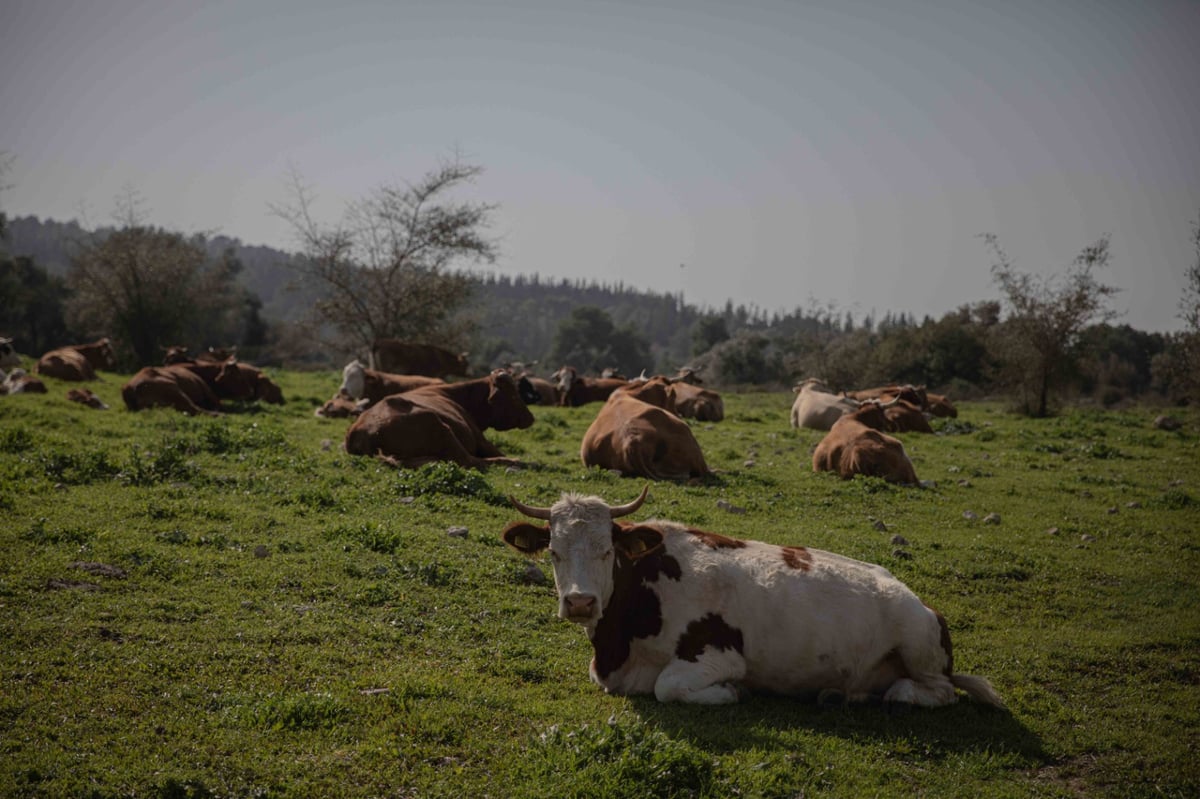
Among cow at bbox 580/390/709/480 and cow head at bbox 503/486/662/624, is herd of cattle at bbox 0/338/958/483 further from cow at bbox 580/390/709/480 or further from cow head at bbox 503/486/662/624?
cow head at bbox 503/486/662/624

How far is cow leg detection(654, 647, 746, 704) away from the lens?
648 cm

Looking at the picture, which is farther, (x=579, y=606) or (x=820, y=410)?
(x=820, y=410)

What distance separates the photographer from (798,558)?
7234mm

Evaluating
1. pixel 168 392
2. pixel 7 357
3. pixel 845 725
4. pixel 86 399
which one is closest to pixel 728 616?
pixel 845 725

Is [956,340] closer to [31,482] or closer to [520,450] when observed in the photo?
[520,450]

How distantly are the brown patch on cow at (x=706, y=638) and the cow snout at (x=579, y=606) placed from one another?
86 centimetres

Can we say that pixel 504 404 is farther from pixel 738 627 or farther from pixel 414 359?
pixel 414 359

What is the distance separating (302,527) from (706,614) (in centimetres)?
557

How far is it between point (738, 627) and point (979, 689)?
188 cm

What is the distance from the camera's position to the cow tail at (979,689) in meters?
6.66

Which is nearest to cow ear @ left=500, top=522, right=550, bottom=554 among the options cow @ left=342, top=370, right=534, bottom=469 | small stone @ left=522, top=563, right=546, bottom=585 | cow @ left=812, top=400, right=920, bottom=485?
small stone @ left=522, top=563, right=546, bottom=585

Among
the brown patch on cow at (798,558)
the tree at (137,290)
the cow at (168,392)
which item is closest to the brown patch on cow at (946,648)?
the brown patch on cow at (798,558)

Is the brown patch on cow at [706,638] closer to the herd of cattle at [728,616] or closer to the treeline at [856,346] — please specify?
the herd of cattle at [728,616]

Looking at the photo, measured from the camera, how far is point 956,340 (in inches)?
1932
